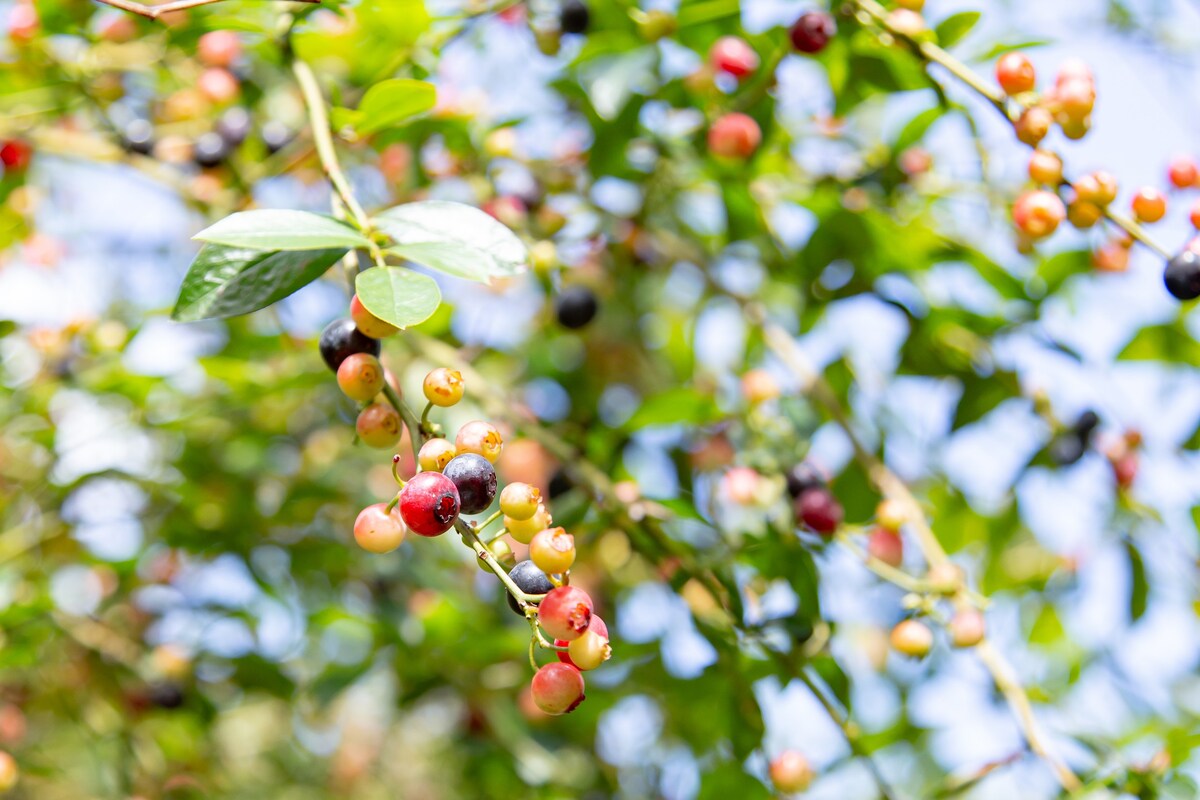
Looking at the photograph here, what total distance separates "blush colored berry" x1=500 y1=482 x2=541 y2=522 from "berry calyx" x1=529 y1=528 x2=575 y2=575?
0.09ft

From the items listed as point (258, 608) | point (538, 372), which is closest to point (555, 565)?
point (538, 372)

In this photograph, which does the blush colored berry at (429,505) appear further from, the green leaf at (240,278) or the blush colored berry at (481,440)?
the green leaf at (240,278)

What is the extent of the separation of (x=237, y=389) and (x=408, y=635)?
0.47 m

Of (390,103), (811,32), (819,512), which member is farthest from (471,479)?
(811,32)

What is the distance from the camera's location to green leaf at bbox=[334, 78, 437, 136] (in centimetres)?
102

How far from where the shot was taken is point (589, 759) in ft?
6.09

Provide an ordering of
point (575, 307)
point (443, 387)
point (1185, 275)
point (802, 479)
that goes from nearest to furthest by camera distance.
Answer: point (443, 387) → point (1185, 275) → point (802, 479) → point (575, 307)

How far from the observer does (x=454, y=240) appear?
0.83 metres

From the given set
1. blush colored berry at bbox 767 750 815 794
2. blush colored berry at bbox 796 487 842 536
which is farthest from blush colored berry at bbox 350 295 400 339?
blush colored berry at bbox 767 750 815 794

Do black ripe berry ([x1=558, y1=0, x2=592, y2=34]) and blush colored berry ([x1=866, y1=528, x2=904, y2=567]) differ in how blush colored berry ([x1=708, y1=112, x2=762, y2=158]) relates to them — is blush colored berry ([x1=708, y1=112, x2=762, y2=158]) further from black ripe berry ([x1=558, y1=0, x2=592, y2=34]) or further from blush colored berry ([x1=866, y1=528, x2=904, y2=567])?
blush colored berry ([x1=866, y1=528, x2=904, y2=567])

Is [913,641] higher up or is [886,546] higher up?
[913,641]

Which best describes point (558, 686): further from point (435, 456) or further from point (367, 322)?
point (367, 322)

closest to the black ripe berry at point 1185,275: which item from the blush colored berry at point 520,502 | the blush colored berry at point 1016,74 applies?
the blush colored berry at point 1016,74

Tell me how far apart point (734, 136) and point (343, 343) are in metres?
0.70
